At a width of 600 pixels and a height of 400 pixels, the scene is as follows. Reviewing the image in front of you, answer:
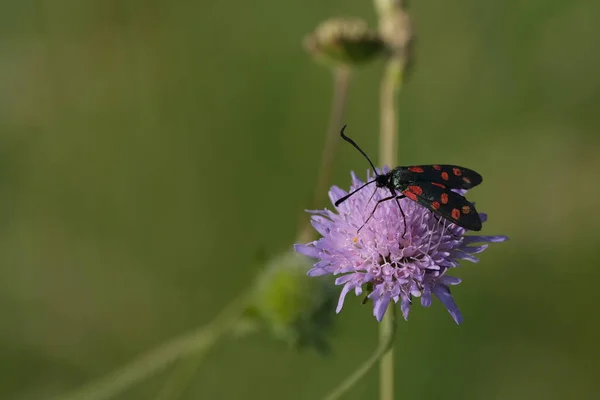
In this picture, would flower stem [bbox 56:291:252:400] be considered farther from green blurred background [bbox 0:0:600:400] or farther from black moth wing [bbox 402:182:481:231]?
black moth wing [bbox 402:182:481:231]

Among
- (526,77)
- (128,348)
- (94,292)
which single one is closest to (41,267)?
(94,292)

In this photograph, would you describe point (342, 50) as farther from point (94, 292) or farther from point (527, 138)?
point (94, 292)

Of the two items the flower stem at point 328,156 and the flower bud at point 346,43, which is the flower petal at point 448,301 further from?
the flower bud at point 346,43

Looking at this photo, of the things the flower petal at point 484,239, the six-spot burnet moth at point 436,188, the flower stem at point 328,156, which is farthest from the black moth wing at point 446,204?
the flower stem at point 328,156

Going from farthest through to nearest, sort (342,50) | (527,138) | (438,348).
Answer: (527,138), (438,348), (342,50)

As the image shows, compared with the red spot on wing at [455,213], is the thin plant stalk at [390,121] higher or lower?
higher

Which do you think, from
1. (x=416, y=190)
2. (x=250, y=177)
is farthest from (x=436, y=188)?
(x=250, y=177)
